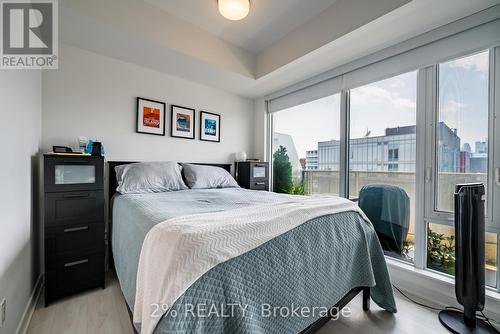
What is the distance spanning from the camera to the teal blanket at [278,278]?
0.75 m

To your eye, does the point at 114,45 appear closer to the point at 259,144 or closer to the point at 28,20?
the point at 28,20

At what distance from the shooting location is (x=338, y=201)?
1.56 metres

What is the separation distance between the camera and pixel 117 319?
1.52 m

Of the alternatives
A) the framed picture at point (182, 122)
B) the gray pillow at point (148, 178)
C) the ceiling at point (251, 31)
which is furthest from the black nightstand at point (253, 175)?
the ceiling at point (251, 31)

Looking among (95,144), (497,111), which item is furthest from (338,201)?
(95,144)

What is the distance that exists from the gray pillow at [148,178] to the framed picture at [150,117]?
54 centimetres

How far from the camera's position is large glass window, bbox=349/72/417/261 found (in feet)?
7.02

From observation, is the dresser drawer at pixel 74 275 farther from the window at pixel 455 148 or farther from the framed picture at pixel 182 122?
the window at pixel 455 148

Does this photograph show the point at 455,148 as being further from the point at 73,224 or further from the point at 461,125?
the point at 73,224

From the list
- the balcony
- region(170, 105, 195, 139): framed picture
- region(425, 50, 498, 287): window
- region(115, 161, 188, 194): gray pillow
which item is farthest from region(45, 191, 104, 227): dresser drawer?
region(425, 50, 498, 287): window

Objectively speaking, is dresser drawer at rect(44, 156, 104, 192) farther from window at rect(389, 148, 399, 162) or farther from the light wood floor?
window at rect(389, 148, 399, 162)

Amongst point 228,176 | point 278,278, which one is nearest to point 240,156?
point 228,176

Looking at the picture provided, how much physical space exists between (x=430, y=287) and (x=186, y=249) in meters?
2.26

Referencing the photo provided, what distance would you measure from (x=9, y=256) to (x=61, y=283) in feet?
2.27
